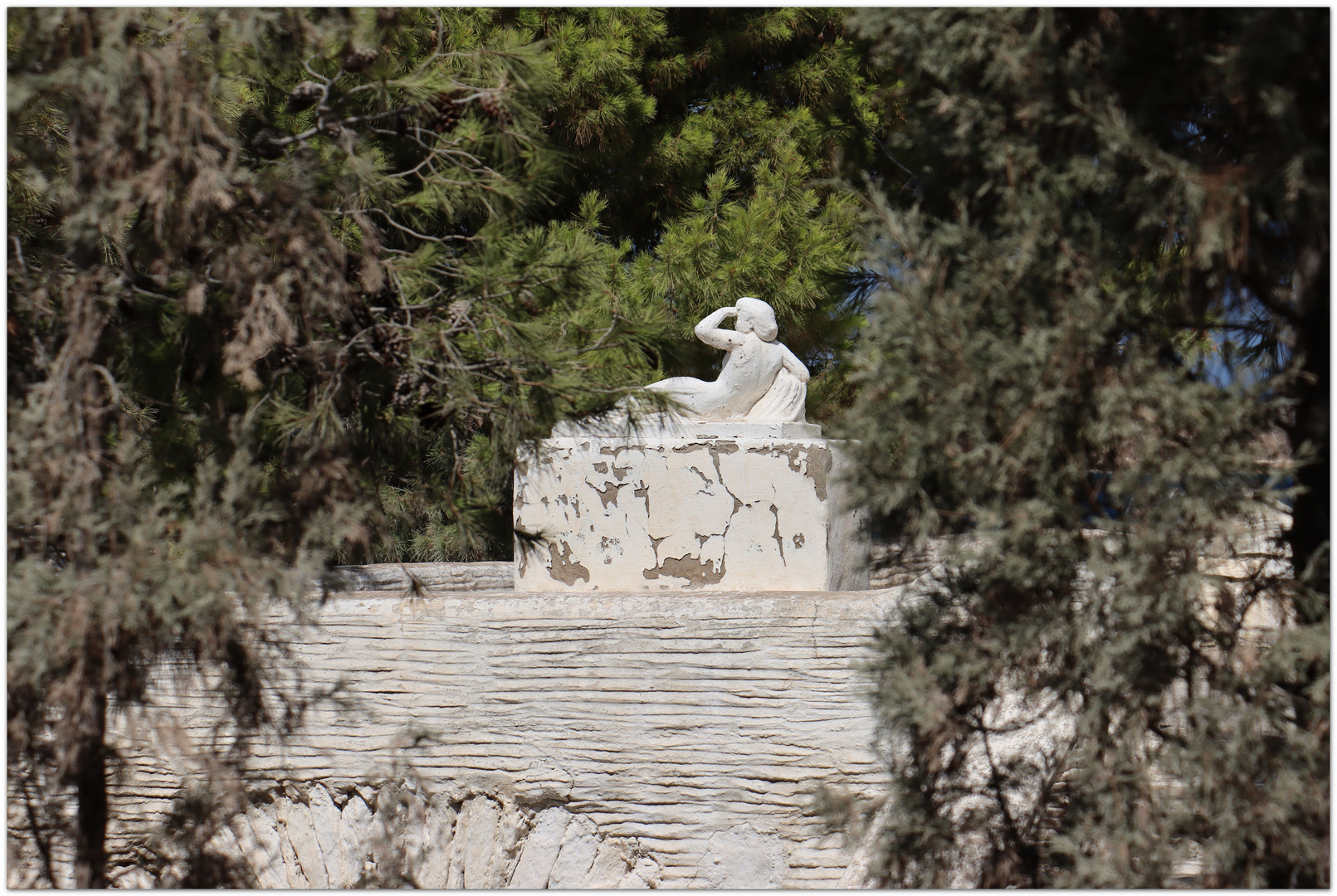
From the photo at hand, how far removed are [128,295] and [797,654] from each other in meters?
2.41

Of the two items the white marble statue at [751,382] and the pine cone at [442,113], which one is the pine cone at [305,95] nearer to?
the pine cone at [442,113]

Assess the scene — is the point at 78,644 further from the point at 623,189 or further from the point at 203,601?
the point at 623,189

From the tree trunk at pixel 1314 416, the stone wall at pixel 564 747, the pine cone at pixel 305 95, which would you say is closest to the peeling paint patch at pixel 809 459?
the stone wall at pixel 564 747

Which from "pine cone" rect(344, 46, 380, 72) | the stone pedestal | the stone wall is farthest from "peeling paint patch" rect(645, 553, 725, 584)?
"pine cone" rect(344, 46, 380, 72)

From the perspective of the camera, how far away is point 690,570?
5.09 m

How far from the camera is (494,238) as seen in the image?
3.28 meters

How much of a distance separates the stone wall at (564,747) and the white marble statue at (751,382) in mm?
1239

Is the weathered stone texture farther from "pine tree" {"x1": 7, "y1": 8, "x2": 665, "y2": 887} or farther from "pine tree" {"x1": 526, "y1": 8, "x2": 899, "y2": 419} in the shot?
"pine tree" {"x1": 526, "y1": 8, "x2": 899, "y2": 419}

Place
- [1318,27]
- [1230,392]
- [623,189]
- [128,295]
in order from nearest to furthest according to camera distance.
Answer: [1318,27]
[1230,392]
[128,295]
[623,189]

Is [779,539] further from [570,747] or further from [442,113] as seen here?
[442,113]

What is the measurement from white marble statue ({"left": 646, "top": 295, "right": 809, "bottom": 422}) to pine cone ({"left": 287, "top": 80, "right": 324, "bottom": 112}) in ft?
8.11

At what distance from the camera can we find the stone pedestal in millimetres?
5027

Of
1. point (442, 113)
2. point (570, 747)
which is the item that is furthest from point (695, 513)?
point (442, 113)

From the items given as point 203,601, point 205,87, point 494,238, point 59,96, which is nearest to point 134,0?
point 205,87
